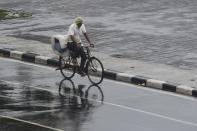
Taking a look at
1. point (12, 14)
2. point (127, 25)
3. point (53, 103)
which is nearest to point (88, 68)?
point (53, 103)

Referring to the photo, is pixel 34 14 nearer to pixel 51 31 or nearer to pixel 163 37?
pixel 51 31

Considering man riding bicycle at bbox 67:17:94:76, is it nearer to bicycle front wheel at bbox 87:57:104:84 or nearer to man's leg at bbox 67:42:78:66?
man's leg at bbox 67:42:78:66

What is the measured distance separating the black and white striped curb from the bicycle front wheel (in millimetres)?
606

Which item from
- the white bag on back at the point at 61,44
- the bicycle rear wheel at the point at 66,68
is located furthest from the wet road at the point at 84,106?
the white bag on back at the point at 61,44

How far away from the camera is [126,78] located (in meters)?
18.5

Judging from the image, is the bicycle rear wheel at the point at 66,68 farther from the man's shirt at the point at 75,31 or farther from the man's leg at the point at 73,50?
the man's shirt at the point at 75,31

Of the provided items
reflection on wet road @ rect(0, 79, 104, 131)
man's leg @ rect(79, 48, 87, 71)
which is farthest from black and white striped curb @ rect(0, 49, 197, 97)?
reflection on wet road @ rect(0, 79, 104, 131)

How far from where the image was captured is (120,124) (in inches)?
542

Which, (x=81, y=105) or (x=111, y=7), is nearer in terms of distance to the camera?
(x=81, y=105)

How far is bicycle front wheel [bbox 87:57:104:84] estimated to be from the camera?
18078 millimetres

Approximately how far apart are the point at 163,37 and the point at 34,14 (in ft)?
28.7

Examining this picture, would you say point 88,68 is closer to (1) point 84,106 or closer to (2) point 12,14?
(1) point 84,106

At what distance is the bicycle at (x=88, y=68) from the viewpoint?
18141mm

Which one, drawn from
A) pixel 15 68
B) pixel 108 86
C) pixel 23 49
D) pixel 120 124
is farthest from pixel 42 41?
pixel 120 124
